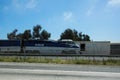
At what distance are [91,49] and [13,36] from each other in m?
57.1

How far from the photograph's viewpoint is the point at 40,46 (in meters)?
68.2

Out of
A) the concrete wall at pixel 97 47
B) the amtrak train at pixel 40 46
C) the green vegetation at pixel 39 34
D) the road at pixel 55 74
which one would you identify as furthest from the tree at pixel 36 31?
the road at pixel 55 74

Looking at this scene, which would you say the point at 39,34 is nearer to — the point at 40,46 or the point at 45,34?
the point at 45,34

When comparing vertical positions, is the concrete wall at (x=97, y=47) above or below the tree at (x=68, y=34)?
below

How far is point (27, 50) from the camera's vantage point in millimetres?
69375

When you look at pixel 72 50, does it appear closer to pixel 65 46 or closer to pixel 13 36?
pixel 65 46

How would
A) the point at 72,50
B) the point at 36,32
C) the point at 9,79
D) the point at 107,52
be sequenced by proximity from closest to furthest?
1. the point at 9,79
2. the point at 72,50
3. the point at 107,52
4. the point at 36,32

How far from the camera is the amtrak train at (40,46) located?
222ft

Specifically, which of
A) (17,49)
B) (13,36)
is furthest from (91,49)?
(13,36)

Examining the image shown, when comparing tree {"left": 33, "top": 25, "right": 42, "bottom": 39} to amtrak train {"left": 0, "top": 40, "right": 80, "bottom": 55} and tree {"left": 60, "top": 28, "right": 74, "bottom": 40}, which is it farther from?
amtrak train {"left": 0, "top": 40, "right": 80, "bottom": 55}

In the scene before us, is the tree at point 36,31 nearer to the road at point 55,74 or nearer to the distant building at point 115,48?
the distant building at point 115,48

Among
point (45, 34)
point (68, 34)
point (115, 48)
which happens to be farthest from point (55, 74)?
point (68, 34)

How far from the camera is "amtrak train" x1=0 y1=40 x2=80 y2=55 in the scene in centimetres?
6762

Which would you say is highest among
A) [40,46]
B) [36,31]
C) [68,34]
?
[36,31]
